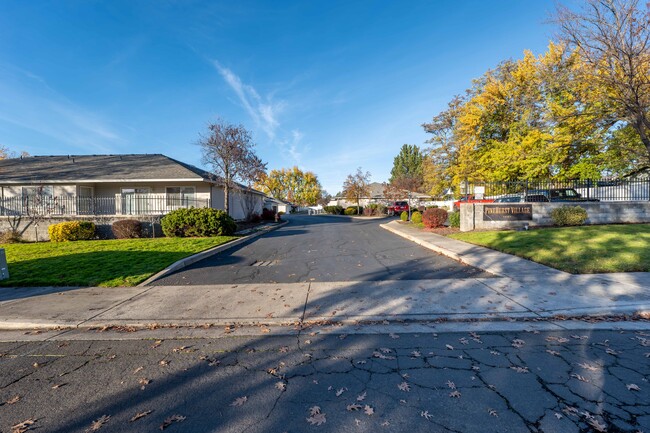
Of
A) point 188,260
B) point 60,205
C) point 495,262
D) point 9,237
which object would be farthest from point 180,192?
point 495,262

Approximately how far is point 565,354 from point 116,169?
83.0ft

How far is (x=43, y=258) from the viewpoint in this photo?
9.54m

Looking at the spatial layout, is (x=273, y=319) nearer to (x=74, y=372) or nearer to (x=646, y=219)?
(x=74, y=372)

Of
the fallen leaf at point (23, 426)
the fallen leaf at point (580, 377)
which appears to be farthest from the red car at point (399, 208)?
the fallen leaf at point (23, 426)

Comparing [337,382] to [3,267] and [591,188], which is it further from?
[591,188]

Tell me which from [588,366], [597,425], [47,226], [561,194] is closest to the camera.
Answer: [597,425]

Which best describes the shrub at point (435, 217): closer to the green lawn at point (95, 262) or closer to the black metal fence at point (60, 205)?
the green lawn at point (95, 262)

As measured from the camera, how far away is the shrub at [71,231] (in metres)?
13.8

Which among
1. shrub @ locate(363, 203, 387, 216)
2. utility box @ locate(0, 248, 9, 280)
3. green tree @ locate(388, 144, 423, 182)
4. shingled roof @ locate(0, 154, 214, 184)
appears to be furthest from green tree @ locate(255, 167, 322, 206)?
utility box @ locate(0, 248, 9, 280)

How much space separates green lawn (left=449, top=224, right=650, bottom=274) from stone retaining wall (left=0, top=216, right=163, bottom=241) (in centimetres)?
1556

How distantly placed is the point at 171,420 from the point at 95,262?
844cm

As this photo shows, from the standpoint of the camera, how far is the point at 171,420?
2.61m

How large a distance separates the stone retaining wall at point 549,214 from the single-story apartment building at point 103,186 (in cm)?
1595

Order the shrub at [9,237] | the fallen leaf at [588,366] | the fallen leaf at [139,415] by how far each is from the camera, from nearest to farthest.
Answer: the fallen leaf at [139,415] < the fallen leaf at [588,366] < the shrub at [9,237]
